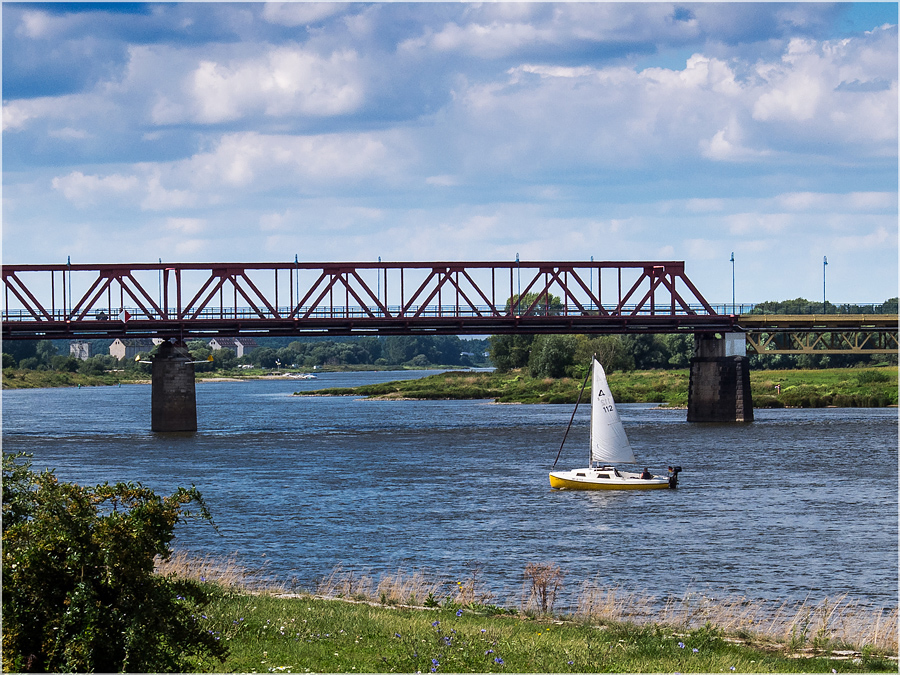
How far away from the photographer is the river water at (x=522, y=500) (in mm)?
37688

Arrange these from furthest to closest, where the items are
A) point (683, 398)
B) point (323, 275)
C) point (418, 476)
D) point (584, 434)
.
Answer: point (683, 398) < point (323, 275) < point (584, 434) < point (418, 476)

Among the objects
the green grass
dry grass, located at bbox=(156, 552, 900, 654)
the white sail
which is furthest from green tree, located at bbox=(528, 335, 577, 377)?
the green grass

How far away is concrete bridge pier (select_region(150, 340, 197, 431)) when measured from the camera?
4070 inches

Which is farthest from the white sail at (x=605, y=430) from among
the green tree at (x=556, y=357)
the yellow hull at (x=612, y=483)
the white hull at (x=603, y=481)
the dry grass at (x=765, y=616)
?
the green tree at (x=556, y=357)

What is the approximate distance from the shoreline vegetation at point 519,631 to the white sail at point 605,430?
3111 centimetres

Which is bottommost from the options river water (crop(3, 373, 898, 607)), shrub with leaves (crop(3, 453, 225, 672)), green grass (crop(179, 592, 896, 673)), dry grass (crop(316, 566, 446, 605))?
river water (crop(3, 373, 898, 607))

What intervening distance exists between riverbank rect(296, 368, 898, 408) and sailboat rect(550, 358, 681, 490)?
279 ft

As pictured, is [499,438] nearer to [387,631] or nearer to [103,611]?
[387,631]

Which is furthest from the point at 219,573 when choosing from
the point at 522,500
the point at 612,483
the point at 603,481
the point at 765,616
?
the point at 612,483

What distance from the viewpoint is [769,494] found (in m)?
59.0

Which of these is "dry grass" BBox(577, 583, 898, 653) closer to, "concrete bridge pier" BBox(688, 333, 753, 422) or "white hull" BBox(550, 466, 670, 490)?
"white hull" BBox(550, 466, 670, 490)

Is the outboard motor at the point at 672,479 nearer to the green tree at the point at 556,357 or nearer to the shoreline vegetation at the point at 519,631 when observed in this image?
the shoreline vegetation at the point at 519,631

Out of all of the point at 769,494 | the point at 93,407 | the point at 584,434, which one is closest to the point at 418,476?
the point at 769,494

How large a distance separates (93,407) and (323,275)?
232ft
